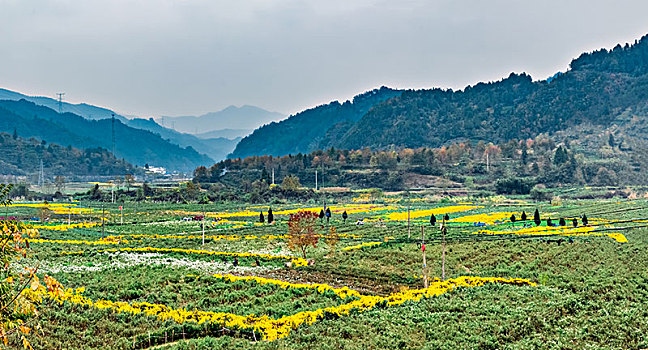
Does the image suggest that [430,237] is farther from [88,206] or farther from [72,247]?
[88,206]

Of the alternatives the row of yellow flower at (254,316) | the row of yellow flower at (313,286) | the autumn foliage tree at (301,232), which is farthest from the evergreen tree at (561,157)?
the row of yellow flower at (254,316)

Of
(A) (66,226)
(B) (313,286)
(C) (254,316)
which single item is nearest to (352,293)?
(B) (313,286)

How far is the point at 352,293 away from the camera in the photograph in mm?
27781

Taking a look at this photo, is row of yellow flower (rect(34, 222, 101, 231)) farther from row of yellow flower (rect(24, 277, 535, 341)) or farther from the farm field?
row of yellow flower (rect(24, 277, 535, 341))

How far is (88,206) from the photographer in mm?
105625

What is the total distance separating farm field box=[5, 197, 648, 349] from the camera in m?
19.2

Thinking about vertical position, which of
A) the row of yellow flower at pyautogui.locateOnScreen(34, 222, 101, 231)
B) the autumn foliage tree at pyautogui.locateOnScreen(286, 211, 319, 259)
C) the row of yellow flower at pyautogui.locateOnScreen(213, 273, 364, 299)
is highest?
the autumn foliage tree at pyautogui.locateOnScreen(286, 211, 319, 259)

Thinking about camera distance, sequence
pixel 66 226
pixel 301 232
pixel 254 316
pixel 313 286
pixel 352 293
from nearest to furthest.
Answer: pixel 254 316, pixel 352 293, pixel 313 286, pixel 301 232, pixel 66 226

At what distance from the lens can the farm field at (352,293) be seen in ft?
63.0

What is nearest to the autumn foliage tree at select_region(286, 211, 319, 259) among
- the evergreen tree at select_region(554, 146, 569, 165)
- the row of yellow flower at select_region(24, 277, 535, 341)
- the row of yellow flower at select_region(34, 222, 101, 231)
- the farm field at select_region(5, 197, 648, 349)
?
the farm field at select_region(5, 197, 648, 349)

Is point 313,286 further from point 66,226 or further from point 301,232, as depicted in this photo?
point 66,226

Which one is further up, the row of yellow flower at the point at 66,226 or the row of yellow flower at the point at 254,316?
the row of yellow flower at the point at 254,316

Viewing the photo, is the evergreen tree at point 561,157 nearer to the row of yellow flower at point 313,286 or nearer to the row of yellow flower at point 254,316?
the row of yellow flower at point 313,286

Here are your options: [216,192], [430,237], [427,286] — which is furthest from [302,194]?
Answer: [427,286]
